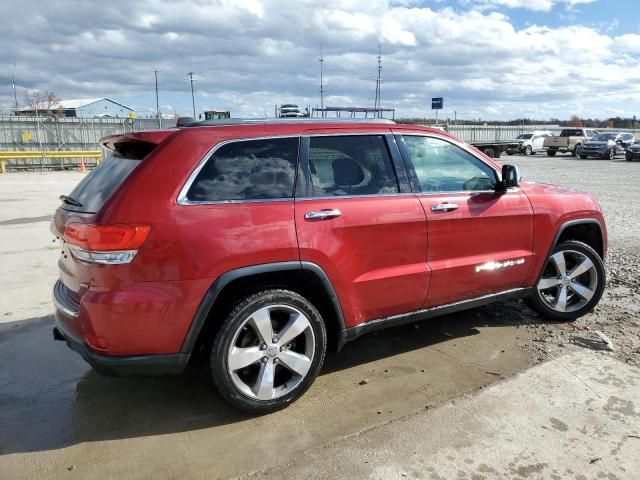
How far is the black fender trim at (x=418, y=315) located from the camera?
3547 mm

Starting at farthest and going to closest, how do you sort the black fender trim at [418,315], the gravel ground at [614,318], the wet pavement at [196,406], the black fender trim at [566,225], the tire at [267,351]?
the black fender trim at [566,225] < the gravel ground at [614,318] < the black fender trim at [418,315] < the tire at [267,351] < the wet pavement at [196,406]

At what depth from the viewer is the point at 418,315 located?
12.7 ft

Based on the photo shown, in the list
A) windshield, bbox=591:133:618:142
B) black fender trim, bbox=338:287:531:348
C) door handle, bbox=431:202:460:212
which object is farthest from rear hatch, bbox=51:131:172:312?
windshield, bbox=591:133:618:142

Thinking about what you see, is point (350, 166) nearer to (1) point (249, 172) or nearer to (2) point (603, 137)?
(1) point (249, 172)

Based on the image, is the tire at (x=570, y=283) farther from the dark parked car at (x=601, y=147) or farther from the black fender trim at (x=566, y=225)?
the dark parked car at (x=601, y=147)

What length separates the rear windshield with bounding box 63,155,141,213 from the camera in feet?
9.82

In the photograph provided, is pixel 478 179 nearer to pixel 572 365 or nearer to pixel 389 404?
pixel 572 365

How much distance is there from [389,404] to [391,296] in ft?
2.34

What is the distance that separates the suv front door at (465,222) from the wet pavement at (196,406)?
525mm

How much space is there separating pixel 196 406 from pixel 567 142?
35.7 meters

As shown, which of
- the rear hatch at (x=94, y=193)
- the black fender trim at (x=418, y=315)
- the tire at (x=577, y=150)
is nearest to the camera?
the rear hatch at (x=94, y=193)

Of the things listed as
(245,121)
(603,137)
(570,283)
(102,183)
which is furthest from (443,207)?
(603,137)

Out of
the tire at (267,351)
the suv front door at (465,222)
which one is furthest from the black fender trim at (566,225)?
the tire at (267,351)

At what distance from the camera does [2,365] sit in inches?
157
